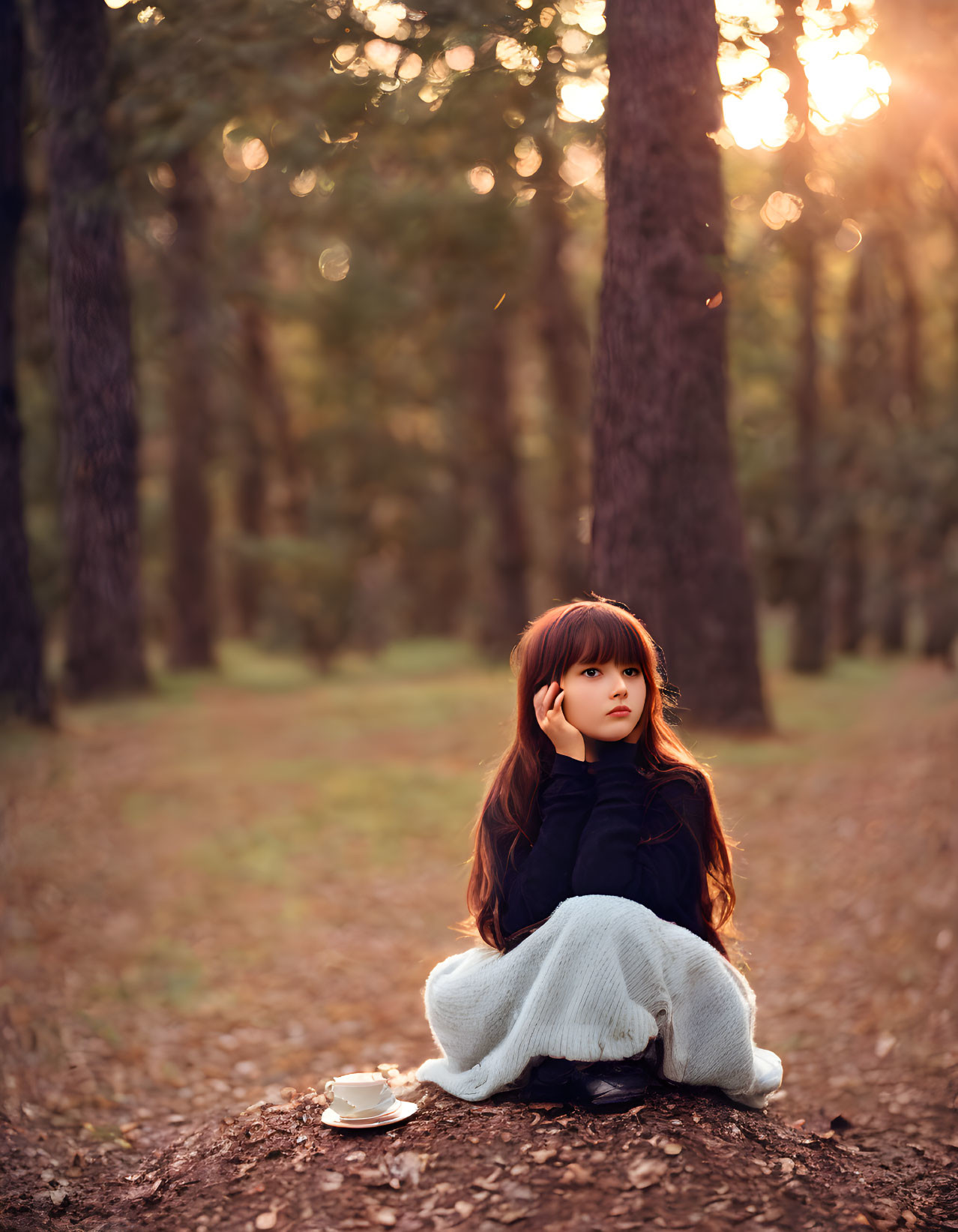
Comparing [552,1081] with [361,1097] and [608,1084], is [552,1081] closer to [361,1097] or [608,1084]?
[608,1084]

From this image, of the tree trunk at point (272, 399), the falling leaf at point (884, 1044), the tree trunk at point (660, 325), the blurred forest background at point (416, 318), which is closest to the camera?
the tree trunk at point (660, 325)

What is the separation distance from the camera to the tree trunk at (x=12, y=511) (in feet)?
23.7

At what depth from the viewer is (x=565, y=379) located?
1568 centimetres

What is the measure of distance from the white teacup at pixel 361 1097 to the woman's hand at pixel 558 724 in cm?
122

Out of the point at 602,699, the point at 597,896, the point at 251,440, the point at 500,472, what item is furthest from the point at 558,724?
the point at 251,440

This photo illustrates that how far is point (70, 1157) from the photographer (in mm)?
4059

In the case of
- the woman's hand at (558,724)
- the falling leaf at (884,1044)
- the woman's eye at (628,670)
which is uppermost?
the woman's eye at (628,670)

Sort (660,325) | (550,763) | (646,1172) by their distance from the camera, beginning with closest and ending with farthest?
(646,1172), (550,763), (660,325)

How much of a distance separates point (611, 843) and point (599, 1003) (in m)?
0.48

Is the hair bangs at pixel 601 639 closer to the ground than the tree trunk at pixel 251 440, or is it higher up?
closer to the ground

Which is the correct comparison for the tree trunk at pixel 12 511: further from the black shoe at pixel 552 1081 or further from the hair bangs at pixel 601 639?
the black shoe at pixel 552 1081

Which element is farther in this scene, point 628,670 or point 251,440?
point 251,440

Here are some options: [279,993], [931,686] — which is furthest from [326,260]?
[279,993]

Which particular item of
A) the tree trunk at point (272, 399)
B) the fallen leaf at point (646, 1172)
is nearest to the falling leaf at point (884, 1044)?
the fallen leaf at point (646, 1172)
